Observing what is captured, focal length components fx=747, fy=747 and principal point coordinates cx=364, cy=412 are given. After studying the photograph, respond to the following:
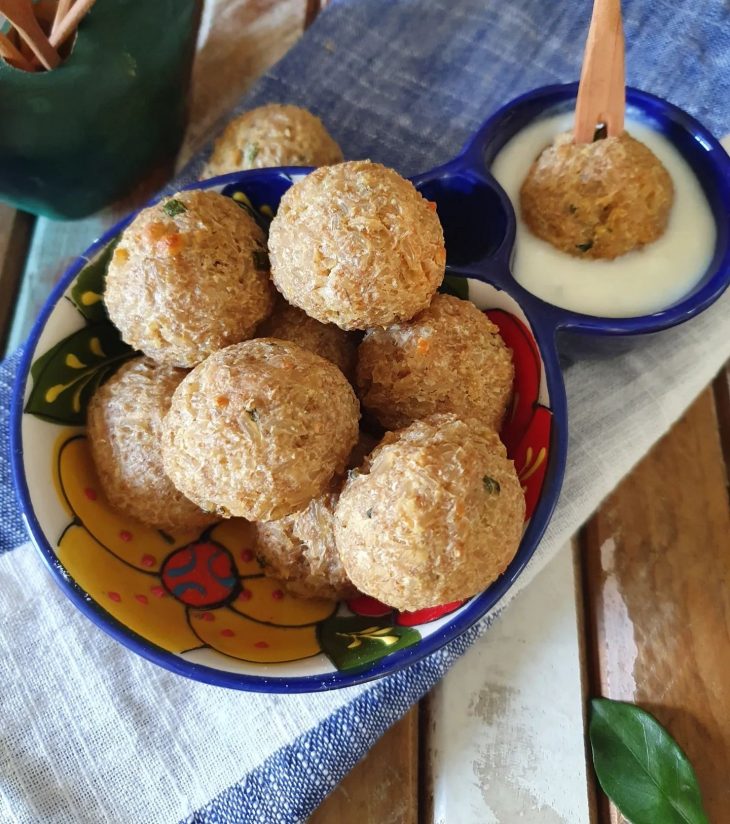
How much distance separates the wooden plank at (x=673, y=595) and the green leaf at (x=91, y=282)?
29.8 inches

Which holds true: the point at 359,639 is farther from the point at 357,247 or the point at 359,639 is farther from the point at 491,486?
the point at 357,247

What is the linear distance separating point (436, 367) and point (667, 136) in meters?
0.59

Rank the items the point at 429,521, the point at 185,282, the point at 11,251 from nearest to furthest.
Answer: the point at 429,521, the point at 185,282, the point at 11,251

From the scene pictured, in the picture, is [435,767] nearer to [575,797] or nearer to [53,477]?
[575,797]

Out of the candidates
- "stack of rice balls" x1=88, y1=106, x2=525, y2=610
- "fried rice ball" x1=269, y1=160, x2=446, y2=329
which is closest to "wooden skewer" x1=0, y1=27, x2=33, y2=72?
"stack of rice balls" x1=88, y1=106, x2=525, y2=610

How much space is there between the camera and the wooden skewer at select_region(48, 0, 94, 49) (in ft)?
3.30

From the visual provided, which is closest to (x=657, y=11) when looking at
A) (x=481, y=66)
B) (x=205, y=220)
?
(x=481, y=66)

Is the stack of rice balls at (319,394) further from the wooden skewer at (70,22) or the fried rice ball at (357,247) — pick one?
the wooden skewer at (70,22)

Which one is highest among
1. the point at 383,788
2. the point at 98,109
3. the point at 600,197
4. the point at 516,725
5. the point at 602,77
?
the point at 602,77

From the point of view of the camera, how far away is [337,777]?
0.91 meters

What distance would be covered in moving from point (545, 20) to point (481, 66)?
144mm

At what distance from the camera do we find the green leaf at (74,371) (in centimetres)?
89

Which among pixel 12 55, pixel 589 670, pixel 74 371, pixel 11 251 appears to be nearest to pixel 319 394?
pixel 74 371

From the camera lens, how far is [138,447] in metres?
0.86
